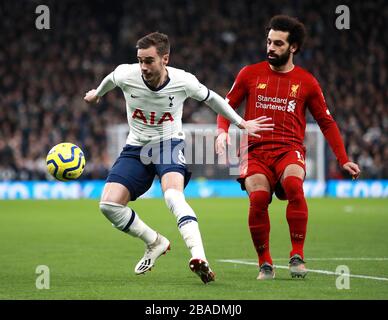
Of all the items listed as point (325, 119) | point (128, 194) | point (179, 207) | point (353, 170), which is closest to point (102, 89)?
point (128, 194)

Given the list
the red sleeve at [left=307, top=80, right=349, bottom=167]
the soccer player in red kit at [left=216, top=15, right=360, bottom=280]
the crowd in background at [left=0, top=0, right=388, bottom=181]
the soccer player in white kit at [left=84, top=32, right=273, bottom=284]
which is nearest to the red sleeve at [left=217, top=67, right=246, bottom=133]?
the soccer player in red kit at [left=216, top=15, right=360, bottom=280]

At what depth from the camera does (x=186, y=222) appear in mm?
8133

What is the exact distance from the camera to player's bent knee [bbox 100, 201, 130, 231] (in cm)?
841

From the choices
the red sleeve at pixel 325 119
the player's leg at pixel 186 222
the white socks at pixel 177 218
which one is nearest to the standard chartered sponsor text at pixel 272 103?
the red sleeve at pixel 325 119

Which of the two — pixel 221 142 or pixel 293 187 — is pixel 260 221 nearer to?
pixel 293 187

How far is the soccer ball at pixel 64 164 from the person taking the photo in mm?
8844

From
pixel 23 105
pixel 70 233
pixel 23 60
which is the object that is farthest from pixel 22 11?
pixel 70 233

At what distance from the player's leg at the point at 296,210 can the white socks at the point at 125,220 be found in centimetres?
133

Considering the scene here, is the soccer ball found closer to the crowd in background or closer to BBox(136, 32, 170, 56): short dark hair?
BBox(136, 32, 170, 56): short dark hair

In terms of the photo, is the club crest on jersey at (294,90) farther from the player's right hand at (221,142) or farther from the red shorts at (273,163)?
the player's right hand at (221,142)

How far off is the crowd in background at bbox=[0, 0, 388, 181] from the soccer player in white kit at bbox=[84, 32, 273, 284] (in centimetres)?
1908

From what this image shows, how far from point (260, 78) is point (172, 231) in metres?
6.76
